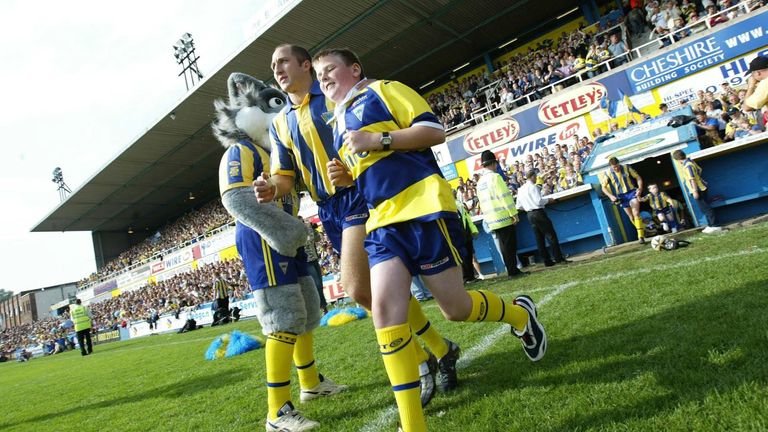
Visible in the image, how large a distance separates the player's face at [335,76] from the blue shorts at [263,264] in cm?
114

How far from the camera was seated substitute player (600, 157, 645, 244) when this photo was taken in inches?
303

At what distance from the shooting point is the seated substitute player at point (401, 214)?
77.7 inches

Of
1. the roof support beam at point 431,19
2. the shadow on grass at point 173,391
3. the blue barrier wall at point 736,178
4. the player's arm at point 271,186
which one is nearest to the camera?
the player's arm at point 271,186

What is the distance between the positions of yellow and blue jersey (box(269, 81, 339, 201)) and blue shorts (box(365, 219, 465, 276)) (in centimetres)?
79

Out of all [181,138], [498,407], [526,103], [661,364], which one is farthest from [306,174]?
[181,138]

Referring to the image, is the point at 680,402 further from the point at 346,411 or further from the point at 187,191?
the point at 187,191

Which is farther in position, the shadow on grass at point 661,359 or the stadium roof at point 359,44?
the stadium roof at point 359,44

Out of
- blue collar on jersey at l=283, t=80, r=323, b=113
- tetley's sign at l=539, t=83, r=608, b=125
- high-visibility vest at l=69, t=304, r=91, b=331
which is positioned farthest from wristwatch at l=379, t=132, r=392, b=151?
high-visibility vest at l=69, t=304, r=91, b=331

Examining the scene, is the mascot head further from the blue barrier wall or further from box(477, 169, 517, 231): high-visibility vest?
the blue barrier wall

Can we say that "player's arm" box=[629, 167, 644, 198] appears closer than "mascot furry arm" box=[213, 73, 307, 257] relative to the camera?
No

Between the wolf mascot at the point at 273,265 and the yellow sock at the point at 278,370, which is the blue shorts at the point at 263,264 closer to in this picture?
the wolf mascot at the point at 273,265

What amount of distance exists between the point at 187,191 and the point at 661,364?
40224 mm

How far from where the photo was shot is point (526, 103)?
58.0ft

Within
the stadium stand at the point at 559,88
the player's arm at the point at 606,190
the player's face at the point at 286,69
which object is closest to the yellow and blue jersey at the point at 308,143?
the player's face at the point at 286,69
